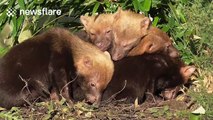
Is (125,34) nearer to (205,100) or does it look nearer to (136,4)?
(136,4)

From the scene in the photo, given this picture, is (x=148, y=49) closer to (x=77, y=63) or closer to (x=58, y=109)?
(x=77, y=63)

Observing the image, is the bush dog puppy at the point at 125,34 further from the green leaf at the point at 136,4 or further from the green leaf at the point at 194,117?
the green leaf at the point at 194,117

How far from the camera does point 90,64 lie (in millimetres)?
6617

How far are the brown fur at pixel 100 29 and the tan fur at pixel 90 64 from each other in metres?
0.38

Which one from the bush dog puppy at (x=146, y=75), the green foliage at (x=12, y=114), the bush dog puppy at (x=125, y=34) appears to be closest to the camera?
the green foliage at (x=12, y=114)

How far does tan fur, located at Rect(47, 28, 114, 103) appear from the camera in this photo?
6598 mm

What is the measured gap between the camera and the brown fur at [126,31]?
6922 millimetres

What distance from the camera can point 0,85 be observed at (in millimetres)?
6355

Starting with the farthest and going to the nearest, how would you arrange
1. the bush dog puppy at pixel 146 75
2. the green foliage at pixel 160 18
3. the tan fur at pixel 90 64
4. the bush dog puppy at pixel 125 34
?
the bush dog puppy at pixel 125 34 < the green foliage at pixel 160 18 < the tan fur at pixel 90 64 < the bush dog puppy at pixel 146 75

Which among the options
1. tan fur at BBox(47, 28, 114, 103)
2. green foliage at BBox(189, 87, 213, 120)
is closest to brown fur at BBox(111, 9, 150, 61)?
tan fur at BBox(47, 28, 114, 103)

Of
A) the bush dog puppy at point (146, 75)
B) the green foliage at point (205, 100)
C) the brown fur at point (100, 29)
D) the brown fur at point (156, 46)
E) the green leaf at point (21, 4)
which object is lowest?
the green foliage at point (205, 100)

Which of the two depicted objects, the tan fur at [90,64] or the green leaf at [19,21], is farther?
the green leaf at [19,21]

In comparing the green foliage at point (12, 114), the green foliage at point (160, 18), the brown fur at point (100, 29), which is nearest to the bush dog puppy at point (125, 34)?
the brown fur at point (100, 29)

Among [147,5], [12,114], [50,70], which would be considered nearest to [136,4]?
[147,5]
